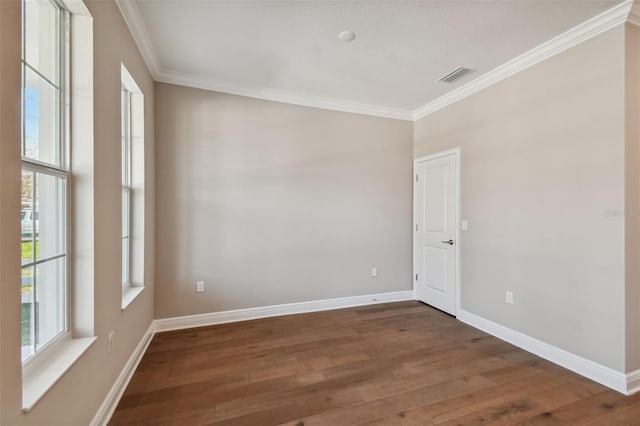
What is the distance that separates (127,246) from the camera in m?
2.48

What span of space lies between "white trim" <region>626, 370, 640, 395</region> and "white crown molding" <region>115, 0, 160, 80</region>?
4.47 metres

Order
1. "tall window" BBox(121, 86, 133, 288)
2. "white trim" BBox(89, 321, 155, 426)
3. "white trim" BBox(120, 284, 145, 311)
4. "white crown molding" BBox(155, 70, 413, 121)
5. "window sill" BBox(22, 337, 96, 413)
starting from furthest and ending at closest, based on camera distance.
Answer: "white crown molding" BBox(155, 70, 413, 121) < "tall window" BBox(121, 86, 133, 288) < "white trim" BBox(120, 284, 145, 311) < "white trim" BBox(89, 321, 155, 426) < "window sill" BBox(22, 337, 96, 413)

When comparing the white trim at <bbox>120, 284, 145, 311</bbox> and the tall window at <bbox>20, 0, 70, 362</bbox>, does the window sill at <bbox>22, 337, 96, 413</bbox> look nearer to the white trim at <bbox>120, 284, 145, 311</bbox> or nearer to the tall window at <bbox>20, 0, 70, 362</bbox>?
the tall window at <bbox>20, 0, 70, 362</bbox>

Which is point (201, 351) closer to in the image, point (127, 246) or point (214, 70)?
point (127, 246)

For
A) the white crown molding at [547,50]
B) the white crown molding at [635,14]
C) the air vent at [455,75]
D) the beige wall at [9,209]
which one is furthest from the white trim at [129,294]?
the white crown molding at [635,14]

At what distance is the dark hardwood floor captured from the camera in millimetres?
1759

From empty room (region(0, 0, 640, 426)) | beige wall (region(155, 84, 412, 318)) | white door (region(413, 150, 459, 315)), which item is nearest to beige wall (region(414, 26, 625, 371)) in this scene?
empty room (region(0, 0, 640, 426))

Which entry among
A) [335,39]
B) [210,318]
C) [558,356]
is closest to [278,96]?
[335,39]

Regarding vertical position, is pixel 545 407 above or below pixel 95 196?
below

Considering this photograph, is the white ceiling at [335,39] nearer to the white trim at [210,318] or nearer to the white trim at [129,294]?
the white trim at [129,294]

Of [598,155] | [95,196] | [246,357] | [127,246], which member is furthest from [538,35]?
[127,246]

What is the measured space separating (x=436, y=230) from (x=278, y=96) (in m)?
2.70

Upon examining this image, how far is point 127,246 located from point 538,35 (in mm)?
4029

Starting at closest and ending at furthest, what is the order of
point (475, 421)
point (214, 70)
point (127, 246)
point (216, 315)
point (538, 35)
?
point (475, 421) → point (538, 35) → point (127, 246) → point (214, 70) → point (216, 315)
